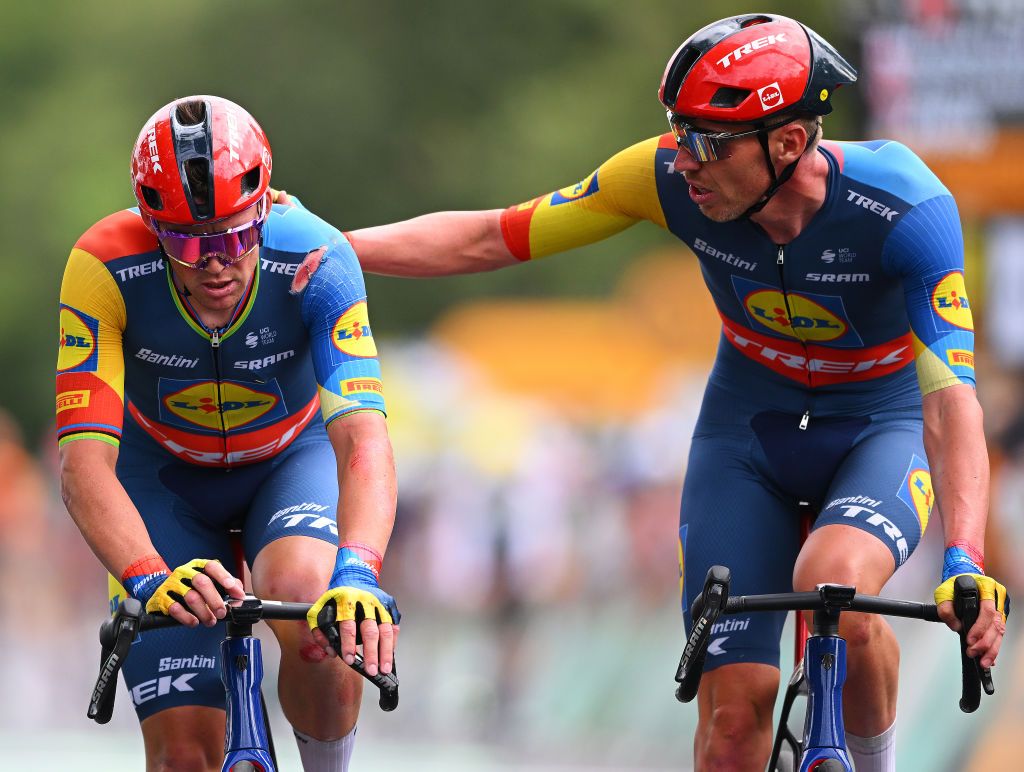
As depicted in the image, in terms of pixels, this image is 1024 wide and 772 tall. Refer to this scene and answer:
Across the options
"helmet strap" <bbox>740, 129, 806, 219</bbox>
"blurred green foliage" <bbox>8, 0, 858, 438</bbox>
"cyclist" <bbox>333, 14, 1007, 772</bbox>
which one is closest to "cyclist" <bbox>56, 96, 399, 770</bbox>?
"cyclist" <bbox>333, 14, 1007, 772</bbox>

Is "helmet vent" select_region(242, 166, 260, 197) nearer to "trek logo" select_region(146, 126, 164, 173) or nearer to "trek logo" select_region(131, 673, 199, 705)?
"trek logo" select_region(146, 126, 164, 173)

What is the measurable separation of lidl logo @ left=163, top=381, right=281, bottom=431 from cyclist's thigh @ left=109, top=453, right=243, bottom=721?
0.77 feet

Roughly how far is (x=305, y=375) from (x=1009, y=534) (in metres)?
9.80

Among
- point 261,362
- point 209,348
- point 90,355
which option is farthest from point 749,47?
point 90,355

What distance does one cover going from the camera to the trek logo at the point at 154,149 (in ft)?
19.7

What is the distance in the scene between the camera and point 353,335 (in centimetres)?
626

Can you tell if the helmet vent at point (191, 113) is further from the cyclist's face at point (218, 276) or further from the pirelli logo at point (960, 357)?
the pirelli logo at point (960, 357)

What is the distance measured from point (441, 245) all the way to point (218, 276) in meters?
1.36

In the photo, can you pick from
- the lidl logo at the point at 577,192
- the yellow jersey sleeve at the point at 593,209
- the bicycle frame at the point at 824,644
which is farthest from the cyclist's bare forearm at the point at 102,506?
the lidl logo at the point at 577,192

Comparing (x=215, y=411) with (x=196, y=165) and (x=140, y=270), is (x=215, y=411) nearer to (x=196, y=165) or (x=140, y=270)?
(x=140, y=270)

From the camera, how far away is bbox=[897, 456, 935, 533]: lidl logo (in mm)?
6516

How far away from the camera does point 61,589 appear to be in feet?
63.5

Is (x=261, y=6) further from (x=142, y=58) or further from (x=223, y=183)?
(x=223, y=183)

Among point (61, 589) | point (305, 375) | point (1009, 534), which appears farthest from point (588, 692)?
point (305, 375)
